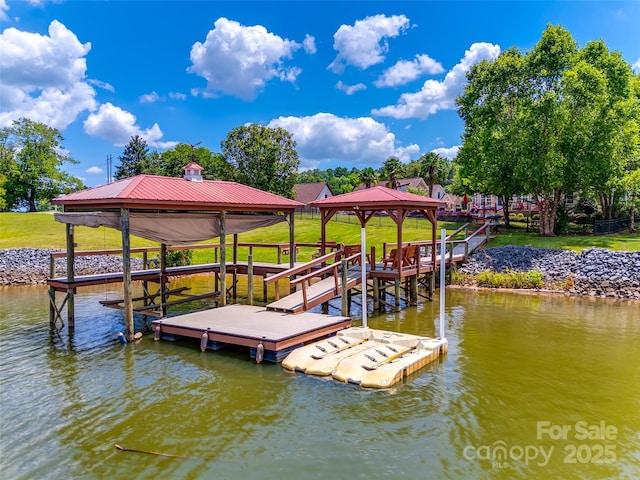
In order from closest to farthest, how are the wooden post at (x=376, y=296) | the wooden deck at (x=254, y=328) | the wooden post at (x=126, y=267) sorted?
the wooden deck at (x=254, y=328) → the wooden post at (x=126, y=267) → the wooden post at (x=376, y=296)

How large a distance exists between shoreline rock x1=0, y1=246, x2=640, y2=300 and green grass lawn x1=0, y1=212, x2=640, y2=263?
7.27 feet

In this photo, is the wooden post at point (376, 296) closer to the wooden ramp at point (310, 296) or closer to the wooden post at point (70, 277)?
the wooden ramp at point (310, 296)

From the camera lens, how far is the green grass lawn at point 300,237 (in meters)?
25.1

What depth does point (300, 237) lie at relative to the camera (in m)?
35.5

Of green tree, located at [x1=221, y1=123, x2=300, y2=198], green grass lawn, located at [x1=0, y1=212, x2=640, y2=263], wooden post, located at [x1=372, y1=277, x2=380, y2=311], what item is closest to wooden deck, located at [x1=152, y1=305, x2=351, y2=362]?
wooden post, located at [x1=372, y1=277, x2=380, y2=311]

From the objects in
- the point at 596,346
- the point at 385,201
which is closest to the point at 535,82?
the point at 385,201

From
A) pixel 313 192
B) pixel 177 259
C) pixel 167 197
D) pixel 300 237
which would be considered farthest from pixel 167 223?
pixel 313 192

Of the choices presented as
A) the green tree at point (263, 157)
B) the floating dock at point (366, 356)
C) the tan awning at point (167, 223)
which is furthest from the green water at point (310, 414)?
the green tree at point (263, 157)

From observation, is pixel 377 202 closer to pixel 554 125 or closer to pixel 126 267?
pixel 126 267

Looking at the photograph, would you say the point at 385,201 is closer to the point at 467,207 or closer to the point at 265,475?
the point at 265,475

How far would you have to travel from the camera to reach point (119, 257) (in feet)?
84.7

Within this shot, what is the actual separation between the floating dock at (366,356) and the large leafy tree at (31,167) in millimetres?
51980

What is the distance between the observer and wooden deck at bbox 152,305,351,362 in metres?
10.3

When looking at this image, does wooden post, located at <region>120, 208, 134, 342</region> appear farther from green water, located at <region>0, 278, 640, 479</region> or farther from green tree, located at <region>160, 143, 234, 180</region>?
green tree, located at <region>160, 143, 234, 180</region>
